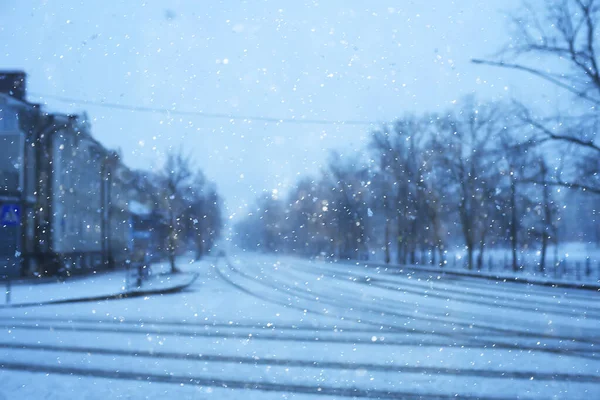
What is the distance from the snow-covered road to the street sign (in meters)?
2.32

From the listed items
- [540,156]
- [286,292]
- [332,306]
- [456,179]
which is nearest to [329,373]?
[332,306]

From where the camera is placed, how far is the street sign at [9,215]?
58.5 feet

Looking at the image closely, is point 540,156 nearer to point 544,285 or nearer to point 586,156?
point 586,156

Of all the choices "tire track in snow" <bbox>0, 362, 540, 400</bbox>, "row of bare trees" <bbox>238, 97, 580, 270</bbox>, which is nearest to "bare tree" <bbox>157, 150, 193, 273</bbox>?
"row of bare trees" <bbox>238, 97, 580, 270</bbox>

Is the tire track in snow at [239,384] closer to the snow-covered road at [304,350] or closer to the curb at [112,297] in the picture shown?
the snow-covered road at [304,350]

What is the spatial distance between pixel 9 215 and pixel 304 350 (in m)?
11.1

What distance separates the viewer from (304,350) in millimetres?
10094

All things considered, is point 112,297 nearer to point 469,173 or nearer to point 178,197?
point 178,197

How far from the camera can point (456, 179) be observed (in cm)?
3931

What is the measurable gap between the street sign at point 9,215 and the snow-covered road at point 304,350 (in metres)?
2.32

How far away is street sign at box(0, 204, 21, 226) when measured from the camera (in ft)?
58.5

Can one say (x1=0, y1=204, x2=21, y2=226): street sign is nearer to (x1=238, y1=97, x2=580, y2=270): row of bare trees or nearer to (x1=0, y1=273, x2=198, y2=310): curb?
(x1=0, y1=273, x2=198, y2=310): curb

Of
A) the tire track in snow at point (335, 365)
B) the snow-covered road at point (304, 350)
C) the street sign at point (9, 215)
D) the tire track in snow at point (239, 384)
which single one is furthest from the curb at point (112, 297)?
the tire track in snow at point (239, 384)

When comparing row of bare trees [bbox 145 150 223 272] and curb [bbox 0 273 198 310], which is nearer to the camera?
curb [bbox 0 273 198 310]
